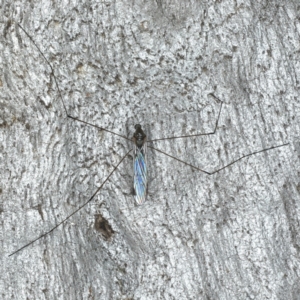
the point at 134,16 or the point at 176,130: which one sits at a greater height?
the point at 134,16

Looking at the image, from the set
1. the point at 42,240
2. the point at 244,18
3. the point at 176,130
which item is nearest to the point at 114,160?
the point at 176,130

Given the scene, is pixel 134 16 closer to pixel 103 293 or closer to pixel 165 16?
pixel 165 16
